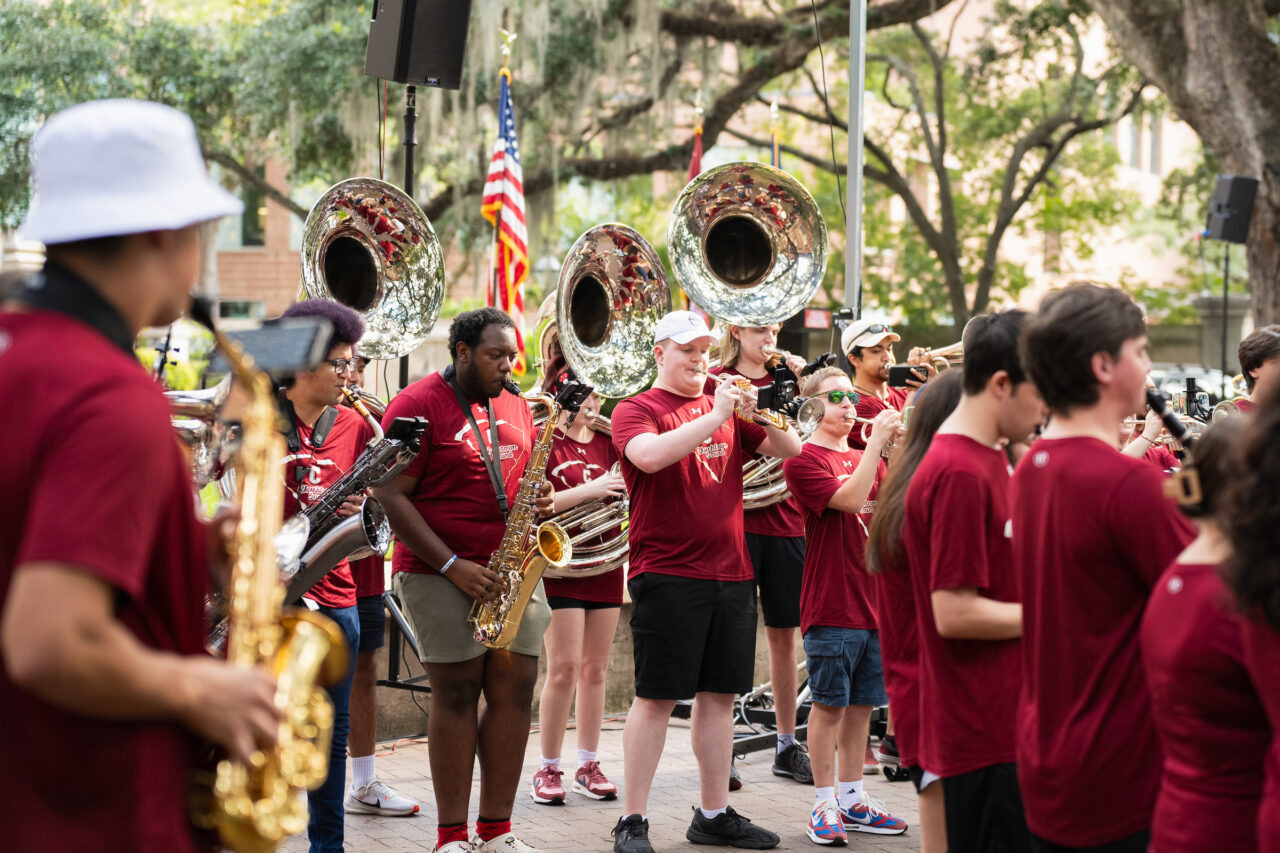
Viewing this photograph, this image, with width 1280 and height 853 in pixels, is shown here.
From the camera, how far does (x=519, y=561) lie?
5234mm

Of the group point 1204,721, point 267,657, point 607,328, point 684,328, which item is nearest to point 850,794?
point 684,328

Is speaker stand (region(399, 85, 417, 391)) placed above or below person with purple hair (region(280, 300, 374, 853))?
above

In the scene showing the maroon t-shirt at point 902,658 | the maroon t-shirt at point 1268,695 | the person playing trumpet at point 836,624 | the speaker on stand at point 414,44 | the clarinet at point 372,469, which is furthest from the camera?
the speaker on stand at point 414,44

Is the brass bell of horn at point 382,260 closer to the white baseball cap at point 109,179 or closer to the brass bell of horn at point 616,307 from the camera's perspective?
the brass bell of horn at point 616,307

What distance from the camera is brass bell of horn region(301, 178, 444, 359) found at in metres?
6.14

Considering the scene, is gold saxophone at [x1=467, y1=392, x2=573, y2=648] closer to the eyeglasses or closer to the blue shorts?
the eyeglasses

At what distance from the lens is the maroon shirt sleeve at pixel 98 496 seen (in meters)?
1.81

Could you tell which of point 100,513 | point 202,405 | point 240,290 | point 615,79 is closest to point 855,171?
point 202,405

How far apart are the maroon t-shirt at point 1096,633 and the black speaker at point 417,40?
17.9 ft

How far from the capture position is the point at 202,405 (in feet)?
10.6

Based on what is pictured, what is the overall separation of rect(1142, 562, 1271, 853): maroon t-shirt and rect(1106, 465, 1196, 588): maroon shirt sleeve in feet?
0.82

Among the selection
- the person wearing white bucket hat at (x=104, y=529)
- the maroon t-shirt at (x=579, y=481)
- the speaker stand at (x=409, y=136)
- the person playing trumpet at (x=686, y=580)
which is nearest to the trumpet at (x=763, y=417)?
the person playing trumpet at (x=686, y=580)

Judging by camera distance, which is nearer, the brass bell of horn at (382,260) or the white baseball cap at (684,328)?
the white baseball cap at (684,328)

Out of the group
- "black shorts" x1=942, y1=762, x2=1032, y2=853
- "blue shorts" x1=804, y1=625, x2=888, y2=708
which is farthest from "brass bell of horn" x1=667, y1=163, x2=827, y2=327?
"black shorts" x1=942, y1=762, x2=1032, y2=853
